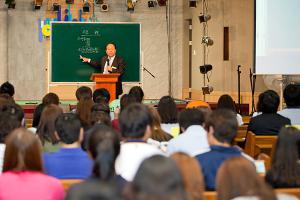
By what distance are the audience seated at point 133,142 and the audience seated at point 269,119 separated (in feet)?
8.68

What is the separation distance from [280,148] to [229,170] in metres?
0.74

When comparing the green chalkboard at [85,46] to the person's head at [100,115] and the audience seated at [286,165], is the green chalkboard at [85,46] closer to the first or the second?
the person's head at [100,115]

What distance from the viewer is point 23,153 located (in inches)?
123

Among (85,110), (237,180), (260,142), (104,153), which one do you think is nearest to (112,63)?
(85,110)

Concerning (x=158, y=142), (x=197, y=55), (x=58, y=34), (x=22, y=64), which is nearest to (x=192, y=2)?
(x=197, y=55)

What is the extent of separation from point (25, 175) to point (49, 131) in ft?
5.61

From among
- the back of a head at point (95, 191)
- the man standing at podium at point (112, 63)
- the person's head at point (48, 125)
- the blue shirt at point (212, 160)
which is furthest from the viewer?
the man standing at podium at point (112, 63)

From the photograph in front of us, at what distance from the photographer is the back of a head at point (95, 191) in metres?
1.88

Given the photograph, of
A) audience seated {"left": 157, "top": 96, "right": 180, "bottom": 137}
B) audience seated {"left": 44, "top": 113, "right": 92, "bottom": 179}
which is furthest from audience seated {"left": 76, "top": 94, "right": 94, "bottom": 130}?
audience seated {"left": 44, "top": 113, "right": 92, "bottom": 179}

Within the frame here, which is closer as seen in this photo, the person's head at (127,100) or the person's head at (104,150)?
the person's head at (104,150)

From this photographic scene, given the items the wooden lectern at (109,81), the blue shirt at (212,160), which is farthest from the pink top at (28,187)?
the wooden lectern at (109,81)

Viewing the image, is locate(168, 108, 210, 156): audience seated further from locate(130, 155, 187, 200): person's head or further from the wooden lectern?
the wooden lectern

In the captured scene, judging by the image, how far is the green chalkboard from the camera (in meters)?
13.6

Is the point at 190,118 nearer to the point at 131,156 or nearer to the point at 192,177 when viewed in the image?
the point at 131,156
